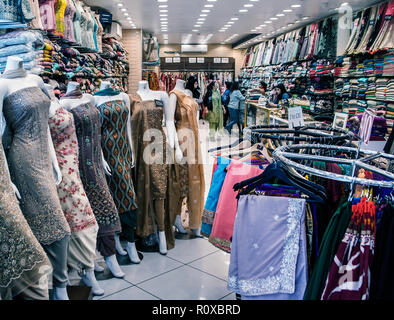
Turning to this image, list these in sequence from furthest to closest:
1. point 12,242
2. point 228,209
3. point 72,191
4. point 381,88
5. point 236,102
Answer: point 236,102 < point 381,88 < point 72,191 < point 228,209 < point 12,242

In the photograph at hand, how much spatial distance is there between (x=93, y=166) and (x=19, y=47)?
1221mm

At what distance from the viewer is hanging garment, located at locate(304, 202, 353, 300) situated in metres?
1.26

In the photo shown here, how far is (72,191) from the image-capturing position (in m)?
2.18

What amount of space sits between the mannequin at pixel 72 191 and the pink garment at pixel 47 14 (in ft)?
5.90

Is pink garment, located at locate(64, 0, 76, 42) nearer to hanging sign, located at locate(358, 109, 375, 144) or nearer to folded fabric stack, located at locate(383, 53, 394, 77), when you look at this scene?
hanging sign, located at locate(358, 109, 375, 144)

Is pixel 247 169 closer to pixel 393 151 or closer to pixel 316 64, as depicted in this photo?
pixel 393 151

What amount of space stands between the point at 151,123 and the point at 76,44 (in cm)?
232

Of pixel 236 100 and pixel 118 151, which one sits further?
pixel 236 100

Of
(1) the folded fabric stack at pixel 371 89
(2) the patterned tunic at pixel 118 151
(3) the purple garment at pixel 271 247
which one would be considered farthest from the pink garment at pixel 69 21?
(1) the folded fabric stack at pixel 371 89

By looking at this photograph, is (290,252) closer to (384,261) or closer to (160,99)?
(384,261)

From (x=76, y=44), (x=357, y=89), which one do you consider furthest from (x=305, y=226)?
(x=357, y=89)

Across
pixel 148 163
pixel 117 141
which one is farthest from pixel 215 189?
pixel 148 163

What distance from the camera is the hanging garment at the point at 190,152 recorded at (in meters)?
3.41

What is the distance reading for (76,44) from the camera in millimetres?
4695
